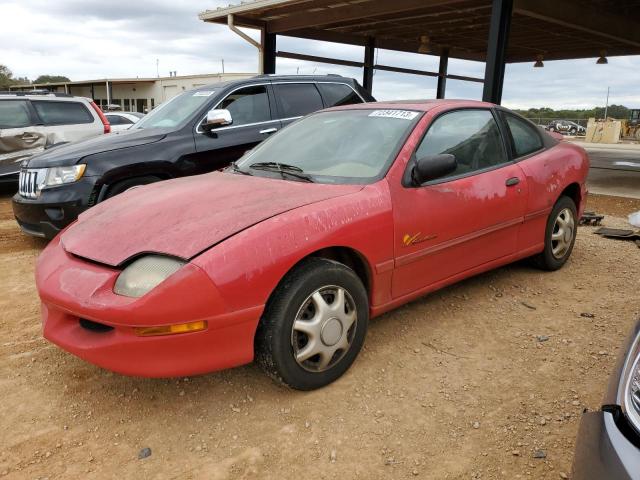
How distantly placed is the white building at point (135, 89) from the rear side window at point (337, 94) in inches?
1029

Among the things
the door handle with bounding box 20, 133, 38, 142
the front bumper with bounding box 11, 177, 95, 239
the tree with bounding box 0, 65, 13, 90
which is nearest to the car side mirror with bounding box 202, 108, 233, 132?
the front bumper with bounding box 11, 177, 95, 239

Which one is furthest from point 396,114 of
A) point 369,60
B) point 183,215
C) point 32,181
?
point 369,60

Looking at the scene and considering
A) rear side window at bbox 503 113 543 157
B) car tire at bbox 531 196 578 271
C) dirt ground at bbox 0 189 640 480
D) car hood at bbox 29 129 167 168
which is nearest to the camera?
dirt ground at bbox 0 189 640 480

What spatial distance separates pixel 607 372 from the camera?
2877mm

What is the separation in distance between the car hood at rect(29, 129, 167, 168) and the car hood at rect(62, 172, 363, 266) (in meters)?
1.98

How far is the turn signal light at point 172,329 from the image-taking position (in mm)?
2207

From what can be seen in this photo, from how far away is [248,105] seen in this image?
5.87 m

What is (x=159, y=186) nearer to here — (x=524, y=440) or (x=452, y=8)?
(x=524, y=440)

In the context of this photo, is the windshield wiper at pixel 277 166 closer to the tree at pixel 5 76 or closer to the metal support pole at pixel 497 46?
the metal support pole at pixel 497 46

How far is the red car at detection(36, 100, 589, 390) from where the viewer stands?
7.39 ft

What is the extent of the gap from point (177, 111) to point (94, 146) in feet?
3.55

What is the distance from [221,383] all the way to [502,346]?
1.70 m

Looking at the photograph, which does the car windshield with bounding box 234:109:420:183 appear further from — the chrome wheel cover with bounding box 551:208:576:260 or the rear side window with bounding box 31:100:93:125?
the rear side window with bounding box 31:100:93:125

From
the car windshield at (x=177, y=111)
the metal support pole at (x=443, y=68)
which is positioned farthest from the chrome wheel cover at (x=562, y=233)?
the metal support pole at (x=443, y=68)
